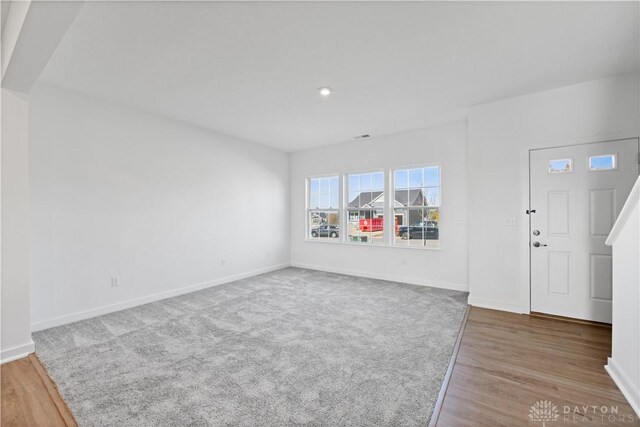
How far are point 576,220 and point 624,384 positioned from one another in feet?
6.24

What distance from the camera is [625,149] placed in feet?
9.85

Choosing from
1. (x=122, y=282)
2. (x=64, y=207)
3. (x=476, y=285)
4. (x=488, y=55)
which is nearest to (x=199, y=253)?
(x=122, y=282)

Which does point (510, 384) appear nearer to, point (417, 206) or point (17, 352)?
point (417, 206)

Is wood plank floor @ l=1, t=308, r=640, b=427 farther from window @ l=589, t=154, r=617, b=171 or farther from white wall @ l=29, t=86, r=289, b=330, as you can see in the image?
window @ l=589, t=154, r=617, b=171

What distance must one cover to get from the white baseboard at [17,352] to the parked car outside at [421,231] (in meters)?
4.93

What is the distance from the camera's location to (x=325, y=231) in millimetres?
6215

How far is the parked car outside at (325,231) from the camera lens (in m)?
6.07

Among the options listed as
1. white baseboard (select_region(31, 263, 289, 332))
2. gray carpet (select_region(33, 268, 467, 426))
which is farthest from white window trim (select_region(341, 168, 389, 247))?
white baseboard (select_region(31, 263, 289, 332))

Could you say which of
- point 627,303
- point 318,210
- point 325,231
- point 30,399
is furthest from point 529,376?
point 318,210

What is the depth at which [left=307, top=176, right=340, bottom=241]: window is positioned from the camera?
6047 mm

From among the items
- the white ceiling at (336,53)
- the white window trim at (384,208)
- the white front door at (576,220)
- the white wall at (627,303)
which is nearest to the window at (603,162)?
the white front door at (576,220)

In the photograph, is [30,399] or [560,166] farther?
[560,166]

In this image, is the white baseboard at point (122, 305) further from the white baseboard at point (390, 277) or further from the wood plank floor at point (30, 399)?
the white baseboard at point (390, 277)

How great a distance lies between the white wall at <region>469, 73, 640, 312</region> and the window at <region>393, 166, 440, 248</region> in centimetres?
93
